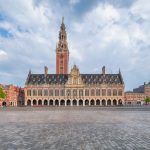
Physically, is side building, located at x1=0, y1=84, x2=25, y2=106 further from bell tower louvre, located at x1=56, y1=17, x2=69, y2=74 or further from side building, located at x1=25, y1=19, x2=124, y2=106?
bell tower louvre, located at x1=56, y1=17, x2=69, y2=74

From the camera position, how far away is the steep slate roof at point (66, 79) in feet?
468

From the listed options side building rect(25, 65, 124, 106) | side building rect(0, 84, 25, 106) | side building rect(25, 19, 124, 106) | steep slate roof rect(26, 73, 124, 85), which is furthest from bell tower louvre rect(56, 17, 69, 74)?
side building rect(0, 84, 25, 106)

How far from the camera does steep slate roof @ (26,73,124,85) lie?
142750 mm

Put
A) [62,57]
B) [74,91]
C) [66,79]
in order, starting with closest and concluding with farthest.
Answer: [74,91]
[66,79]
[62,57]

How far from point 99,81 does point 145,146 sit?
130 meters

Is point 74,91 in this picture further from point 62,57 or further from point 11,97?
point 11,97

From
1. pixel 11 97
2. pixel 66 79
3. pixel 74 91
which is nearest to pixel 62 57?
pixel 66 79

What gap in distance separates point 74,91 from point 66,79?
7.41 meters

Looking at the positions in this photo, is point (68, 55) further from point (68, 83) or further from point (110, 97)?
point (110, 97)

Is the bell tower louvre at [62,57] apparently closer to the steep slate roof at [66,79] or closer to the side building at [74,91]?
the steep slate roof at [66,79]

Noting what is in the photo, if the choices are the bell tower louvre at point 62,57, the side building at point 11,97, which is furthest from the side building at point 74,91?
the bell tower louvre at point 62,57

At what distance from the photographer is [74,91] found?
5531 inches

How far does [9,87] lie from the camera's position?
139 meters

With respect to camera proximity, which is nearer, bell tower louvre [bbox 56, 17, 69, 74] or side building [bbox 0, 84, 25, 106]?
side building [bbox 0, 84, 25, 106]
